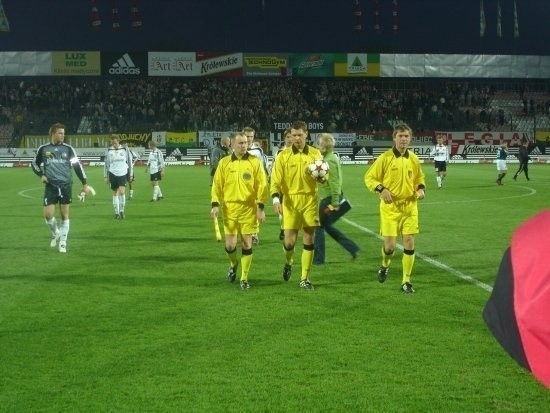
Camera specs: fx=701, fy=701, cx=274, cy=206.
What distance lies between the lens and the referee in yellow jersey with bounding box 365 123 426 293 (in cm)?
906

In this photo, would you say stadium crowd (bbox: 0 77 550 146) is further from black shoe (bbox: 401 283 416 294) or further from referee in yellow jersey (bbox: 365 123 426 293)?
black shoe (bbox: 401 283 416 294)

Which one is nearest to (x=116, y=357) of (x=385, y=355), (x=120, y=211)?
(x=385, y=355)

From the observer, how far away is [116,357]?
6254 millimetres

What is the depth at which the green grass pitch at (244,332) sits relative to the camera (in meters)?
5.25

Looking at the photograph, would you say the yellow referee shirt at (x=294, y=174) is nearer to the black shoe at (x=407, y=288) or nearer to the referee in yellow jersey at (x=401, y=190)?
the referee in yellow jersey at (x=401, y=190)

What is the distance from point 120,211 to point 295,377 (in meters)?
13.2

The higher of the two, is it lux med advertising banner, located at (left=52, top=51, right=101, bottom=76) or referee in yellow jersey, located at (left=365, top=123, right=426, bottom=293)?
lux med advertising banner, located at (left=52, top=51, right=101, bottom=76)

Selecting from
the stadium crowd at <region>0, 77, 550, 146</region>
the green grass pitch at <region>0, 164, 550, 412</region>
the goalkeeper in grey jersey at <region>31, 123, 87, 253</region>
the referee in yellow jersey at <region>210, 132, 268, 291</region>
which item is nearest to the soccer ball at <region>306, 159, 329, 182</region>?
the referee in yellow jersey at <region>210, 132, 268, 291</region>

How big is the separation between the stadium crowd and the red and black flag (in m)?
51.1

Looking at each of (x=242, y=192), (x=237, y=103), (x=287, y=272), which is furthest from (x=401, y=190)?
(x=237, y=103)

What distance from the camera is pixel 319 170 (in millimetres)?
9195

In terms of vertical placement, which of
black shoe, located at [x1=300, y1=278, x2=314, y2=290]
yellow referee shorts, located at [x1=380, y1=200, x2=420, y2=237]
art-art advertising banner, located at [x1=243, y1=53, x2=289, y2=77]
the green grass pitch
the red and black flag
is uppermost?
art-art advertising banner, located at [x1=243, y1=53, x2=289, y2=77]

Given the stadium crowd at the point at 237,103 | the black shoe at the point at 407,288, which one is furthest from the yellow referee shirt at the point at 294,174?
the stadium crowd at the point at 237,103

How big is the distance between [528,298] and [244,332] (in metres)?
5.36
